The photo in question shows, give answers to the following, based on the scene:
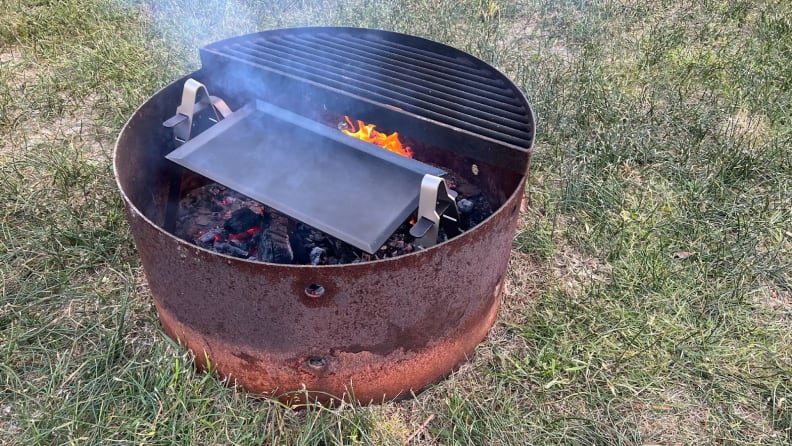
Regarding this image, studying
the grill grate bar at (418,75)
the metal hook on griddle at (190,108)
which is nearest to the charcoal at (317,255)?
the metal hook on griddle at (190,108)

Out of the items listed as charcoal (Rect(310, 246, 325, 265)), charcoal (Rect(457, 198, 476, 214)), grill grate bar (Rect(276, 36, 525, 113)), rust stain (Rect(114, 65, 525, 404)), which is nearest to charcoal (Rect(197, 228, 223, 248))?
rust stain (Rect(114, 65, 525, 404))

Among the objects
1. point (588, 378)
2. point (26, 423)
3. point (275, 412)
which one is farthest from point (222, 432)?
point (588, 378)

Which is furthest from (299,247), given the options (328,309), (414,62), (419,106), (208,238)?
(414,62)

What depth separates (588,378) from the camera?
2.31m

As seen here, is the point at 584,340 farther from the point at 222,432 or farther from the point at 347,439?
the point at 222,432

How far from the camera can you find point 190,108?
2324 mm

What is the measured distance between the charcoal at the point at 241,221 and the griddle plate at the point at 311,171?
1.34 ft

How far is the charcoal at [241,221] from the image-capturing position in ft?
8.43

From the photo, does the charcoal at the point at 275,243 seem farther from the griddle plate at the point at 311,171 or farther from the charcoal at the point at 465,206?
the charcoal at the point at 465,206

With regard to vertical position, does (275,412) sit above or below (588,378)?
below

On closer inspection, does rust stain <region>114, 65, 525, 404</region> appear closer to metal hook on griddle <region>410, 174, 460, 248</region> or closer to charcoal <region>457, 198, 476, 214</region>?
metal hook on griddle <region>410, 174, 460, 248</region>

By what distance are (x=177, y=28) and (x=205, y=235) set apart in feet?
9.85

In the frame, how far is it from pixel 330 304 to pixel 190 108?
1.13 meters

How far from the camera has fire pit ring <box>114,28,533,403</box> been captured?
1.75 m
